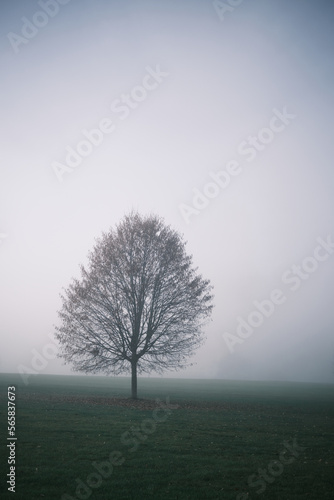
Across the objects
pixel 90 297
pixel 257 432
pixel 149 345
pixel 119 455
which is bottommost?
pixel 257 432

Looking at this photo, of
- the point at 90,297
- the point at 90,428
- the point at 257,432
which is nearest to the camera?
the point at 90,428

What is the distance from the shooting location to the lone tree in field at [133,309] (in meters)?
30.8

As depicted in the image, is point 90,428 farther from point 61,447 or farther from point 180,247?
point 180,247

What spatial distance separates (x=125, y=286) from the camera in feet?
103

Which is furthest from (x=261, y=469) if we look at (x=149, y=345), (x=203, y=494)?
(x=149, y=345)

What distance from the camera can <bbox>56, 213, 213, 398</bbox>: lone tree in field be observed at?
30.8 metres

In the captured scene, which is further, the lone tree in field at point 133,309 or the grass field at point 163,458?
the lone tree in field at point 133,309

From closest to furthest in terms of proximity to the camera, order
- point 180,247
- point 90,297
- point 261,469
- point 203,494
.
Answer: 1. point 203,494
2. point 261,469
3. point 90,297
4. point 180,247

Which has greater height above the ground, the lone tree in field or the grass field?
the lone tree in field

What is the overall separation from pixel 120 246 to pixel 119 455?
21.7 metres

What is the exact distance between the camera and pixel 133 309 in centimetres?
3123

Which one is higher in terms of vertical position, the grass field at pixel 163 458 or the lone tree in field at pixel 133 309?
the lone tree in field at pixel 133 309

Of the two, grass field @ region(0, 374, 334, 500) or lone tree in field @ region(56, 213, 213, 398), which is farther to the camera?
lone tree in field @ region(56, 213, 213, 398)

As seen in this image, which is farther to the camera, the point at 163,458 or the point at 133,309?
the point at 133,309
